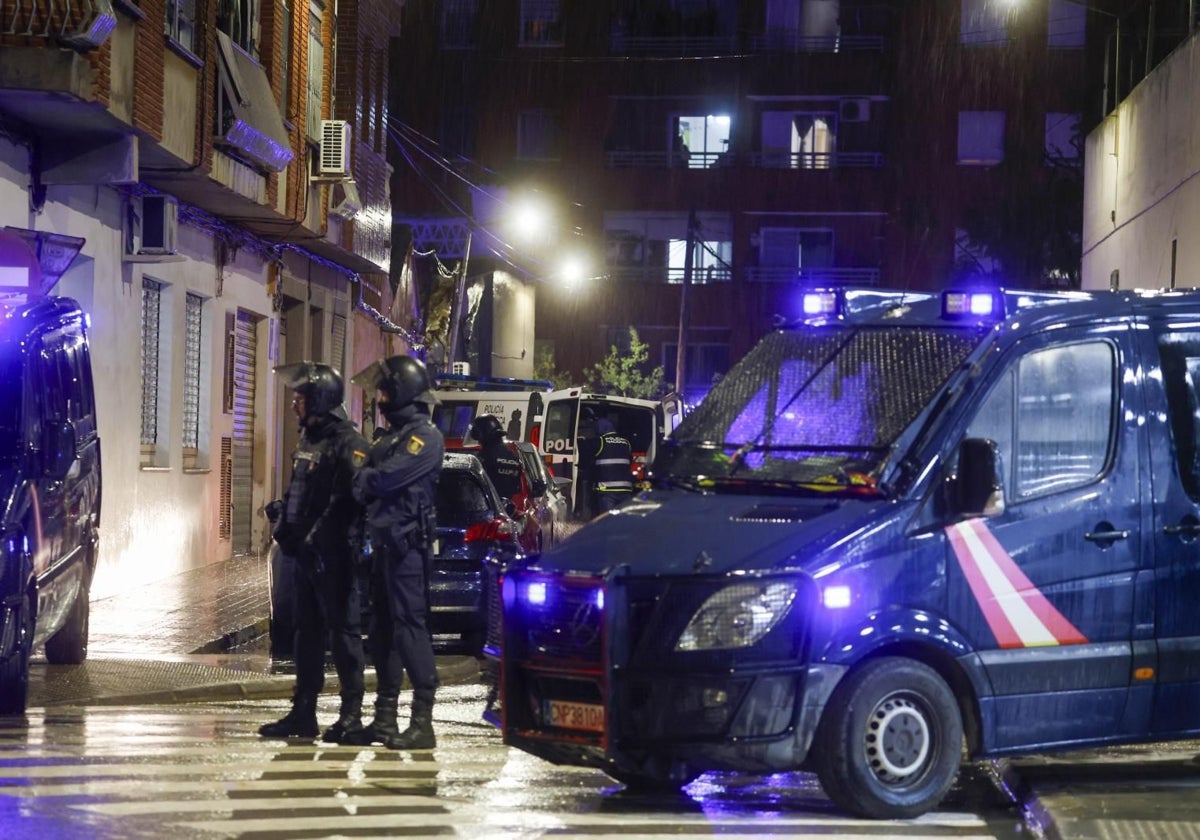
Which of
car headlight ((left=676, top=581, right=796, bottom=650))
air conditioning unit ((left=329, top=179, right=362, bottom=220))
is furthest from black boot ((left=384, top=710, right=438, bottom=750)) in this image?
air conditioning unit ((left=329, top=179, right=362, bottom=220))

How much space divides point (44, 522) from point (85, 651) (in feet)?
7.92

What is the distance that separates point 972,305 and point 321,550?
3.50m

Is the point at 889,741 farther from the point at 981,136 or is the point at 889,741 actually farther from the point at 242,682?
the point at 981,136

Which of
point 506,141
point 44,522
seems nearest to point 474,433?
point 44,522

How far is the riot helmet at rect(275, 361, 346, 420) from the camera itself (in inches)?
399

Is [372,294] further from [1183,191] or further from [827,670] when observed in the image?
[827,670]

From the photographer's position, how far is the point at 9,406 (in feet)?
35.0

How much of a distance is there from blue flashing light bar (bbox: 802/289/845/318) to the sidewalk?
16.1 ft

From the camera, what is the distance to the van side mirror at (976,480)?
7965 mm

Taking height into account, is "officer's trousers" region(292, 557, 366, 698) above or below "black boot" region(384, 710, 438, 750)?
above

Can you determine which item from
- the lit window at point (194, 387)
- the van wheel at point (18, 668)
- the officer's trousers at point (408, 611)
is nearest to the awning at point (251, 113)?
the lit window at point (194, 387)

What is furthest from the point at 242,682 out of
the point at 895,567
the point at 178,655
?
the point at 895,567

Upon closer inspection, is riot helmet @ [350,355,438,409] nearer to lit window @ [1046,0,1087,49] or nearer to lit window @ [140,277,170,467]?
lit window @ [140,277,170,467]

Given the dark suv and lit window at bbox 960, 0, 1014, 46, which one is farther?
lit window at bbox 960, 0, 1014, 46
